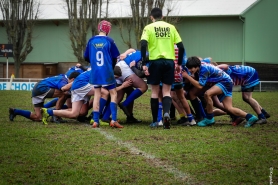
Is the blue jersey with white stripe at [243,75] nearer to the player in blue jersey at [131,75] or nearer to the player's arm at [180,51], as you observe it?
the player's arm at [180,51]

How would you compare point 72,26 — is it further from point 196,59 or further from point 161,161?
point 161,161

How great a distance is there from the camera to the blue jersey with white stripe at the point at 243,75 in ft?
40.6

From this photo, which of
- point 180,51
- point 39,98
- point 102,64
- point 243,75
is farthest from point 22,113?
point 243,75

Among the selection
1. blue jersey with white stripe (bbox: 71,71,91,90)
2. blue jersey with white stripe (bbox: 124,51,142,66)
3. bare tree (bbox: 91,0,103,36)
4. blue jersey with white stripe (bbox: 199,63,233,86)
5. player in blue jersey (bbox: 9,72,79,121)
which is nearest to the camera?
blue jersey with white stripe (bbox: 199,63,233,86)

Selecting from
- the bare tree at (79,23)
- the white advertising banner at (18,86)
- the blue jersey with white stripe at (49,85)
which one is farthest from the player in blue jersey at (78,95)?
the bare tree at (79,23)

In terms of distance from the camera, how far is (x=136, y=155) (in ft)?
26.4

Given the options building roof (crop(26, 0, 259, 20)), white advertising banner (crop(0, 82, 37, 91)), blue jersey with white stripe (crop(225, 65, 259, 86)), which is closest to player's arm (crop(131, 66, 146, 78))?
blue jersey with white stripe (crop(225, 65, 259, 86))

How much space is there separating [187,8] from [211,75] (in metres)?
34.0

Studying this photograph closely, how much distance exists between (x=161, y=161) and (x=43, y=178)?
1.60 metres

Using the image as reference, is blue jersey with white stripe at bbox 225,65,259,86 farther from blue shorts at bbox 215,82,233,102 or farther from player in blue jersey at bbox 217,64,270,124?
blue shorts at bbox 215,82,233,102

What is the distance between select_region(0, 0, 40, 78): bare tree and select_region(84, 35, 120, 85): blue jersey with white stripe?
36977 millimetres

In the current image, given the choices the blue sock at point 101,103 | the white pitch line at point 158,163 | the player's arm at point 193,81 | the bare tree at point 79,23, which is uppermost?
the bare tree at point 79,23

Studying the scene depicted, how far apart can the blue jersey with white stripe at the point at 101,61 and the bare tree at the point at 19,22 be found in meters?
37.0

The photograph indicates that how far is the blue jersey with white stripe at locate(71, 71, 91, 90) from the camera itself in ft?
40.2
